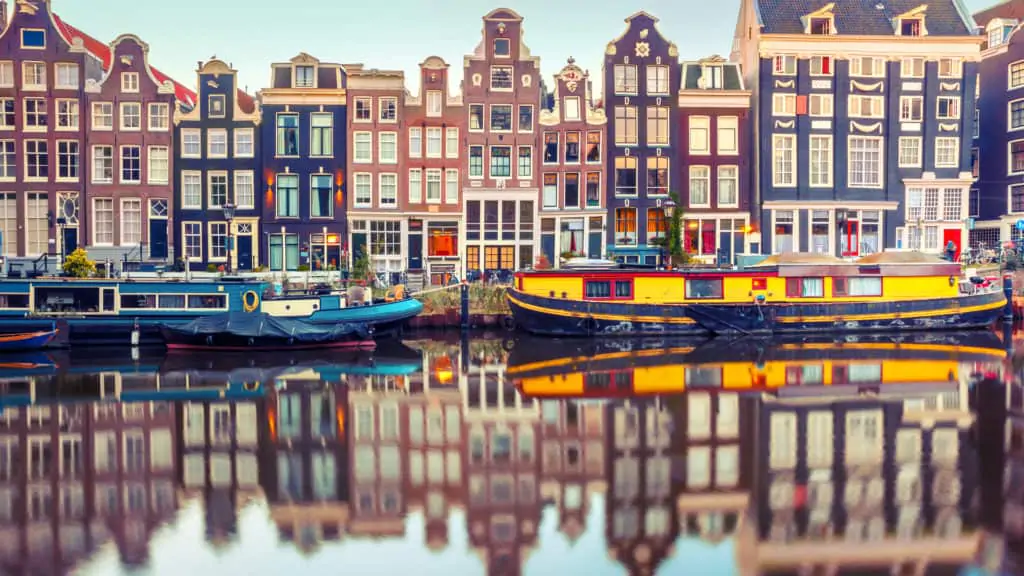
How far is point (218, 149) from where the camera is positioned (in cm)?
4675

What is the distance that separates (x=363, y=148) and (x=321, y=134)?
223 centimetres

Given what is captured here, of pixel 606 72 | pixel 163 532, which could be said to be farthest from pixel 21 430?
pixel 606 72

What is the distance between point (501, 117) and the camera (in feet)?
157

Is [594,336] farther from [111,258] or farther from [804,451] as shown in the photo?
[111,258]

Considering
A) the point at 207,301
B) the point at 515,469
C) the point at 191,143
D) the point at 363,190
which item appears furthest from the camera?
the point at 363,190

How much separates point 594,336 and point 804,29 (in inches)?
907

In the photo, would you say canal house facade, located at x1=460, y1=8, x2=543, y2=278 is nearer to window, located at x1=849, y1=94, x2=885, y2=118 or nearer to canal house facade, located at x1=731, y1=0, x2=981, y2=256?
canal house facade, located at x1=731, y1=0, x2=981, y2=256

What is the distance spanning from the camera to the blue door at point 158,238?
46.4 metres

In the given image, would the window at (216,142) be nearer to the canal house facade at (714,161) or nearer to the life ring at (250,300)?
the life ring at (250,300)

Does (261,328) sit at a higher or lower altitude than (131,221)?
lower

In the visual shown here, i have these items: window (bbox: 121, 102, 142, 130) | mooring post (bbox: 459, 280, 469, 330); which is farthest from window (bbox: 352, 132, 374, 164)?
mooring post (bbox: 459, 280, 469, 330)

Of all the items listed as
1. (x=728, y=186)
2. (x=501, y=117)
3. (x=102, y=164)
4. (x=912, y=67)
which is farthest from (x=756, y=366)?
(x=102, y=164)

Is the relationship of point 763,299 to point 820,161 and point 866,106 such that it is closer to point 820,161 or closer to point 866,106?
point 820,161

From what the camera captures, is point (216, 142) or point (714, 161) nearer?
point (216, 142)
